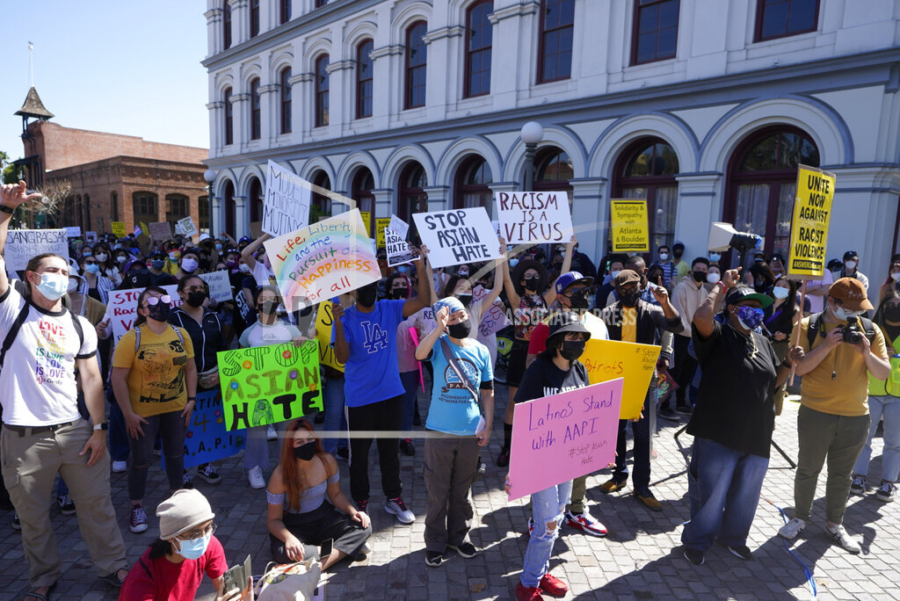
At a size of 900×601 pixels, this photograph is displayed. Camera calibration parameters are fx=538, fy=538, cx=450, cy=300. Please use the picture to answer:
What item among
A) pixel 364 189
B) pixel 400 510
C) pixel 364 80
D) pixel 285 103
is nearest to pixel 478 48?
pixel 364 80

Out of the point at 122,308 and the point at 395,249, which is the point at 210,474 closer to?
the point at 122,308

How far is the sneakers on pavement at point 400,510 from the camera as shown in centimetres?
452

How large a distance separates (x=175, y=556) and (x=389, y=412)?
2054mm

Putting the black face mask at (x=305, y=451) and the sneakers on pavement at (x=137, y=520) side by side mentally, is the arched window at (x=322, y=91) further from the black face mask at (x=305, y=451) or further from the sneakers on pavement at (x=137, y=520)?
the black face mask at (x=305, y=451)

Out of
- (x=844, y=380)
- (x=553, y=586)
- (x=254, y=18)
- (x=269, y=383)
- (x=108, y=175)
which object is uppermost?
(x=254, y=18)

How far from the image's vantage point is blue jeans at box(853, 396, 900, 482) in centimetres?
515

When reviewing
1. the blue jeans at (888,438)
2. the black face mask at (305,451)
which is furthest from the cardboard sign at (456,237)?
the blue jeans at (888,438)

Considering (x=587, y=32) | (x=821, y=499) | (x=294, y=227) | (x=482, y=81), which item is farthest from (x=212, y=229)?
(x=821, y=499)

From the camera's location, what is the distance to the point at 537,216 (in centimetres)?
659

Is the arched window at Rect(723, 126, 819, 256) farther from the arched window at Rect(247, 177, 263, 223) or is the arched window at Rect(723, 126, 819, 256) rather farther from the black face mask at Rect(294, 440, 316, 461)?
the arched window at Rect(247, 177, 263, 223)

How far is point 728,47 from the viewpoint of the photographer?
11.3m

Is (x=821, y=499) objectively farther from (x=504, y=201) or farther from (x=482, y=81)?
(x=482, y=81)

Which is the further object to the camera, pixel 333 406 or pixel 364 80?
pixel 364 80

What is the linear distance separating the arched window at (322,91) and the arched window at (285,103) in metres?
2.11
